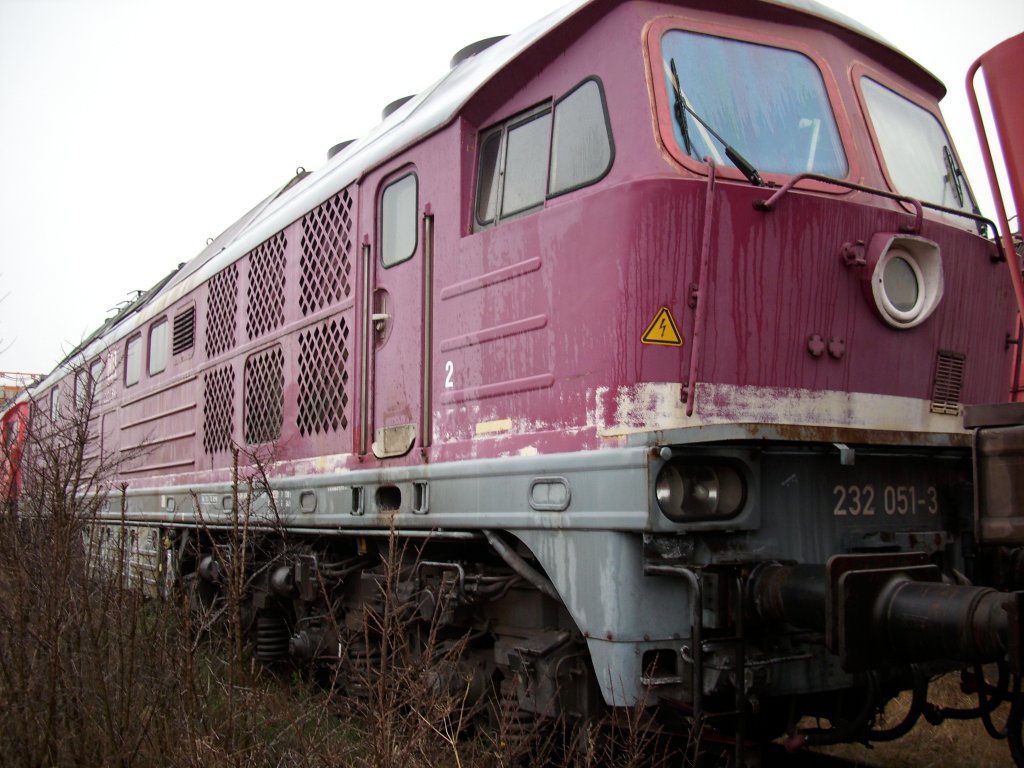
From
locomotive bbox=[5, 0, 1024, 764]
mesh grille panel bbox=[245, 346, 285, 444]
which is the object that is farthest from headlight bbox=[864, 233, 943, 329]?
mesh grille panel bbox=[245, 346, 285, 444]

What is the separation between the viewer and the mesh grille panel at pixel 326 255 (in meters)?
5.59

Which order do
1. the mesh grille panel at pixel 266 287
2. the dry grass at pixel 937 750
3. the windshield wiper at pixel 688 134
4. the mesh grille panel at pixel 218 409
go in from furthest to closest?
1. the mesh grille panel at pixel 218 409
2. the mesh grille panel at pixel 266 287
3. the dry grass at pixel 937 750
4. the windshield wiper at pixel 688 134

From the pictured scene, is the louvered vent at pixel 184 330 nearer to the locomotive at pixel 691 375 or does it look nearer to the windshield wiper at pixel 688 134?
the locomotive at pixel 691 375

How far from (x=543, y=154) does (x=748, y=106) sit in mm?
883

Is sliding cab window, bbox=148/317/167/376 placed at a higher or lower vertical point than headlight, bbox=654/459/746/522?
higher

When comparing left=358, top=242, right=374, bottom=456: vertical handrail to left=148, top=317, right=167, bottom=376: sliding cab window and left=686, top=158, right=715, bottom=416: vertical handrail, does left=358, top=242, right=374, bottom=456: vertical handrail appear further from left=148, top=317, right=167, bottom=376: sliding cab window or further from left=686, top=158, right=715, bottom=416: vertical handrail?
left=148, top=317, right=167, bottom=376: sliding cab window

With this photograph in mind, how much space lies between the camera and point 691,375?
12.0 feet

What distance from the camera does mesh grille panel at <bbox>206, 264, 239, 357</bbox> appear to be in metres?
7.36

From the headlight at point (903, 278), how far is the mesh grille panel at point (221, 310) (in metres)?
4.75

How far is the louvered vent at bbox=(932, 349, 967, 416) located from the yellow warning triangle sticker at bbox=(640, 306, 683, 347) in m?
1.40

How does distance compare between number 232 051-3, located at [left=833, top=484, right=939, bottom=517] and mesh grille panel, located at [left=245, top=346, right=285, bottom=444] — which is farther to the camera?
mesh grille panel, located at [left=245, top=346, right=285, bottom=444]

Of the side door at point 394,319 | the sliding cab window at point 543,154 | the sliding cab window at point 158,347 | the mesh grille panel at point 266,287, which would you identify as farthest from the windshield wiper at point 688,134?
the sliding cab window at point 158,347

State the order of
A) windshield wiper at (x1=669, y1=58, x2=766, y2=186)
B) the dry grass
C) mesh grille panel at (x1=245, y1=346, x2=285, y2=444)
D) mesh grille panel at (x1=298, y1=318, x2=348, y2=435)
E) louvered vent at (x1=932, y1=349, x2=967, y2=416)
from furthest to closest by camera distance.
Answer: mesh grille panel at (x1=245, y1=346, x2=285, y2=444), mesh grille panel at (x1=298, y1=318, x2=348, y2=435), the dry grass, louvered vent at (x1=932, y1=349, x2=967, y2=416), windshield wiper at (x1=669, y1=58, x2=766, y2=186)

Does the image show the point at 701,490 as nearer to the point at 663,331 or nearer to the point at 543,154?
the point at 663,331
